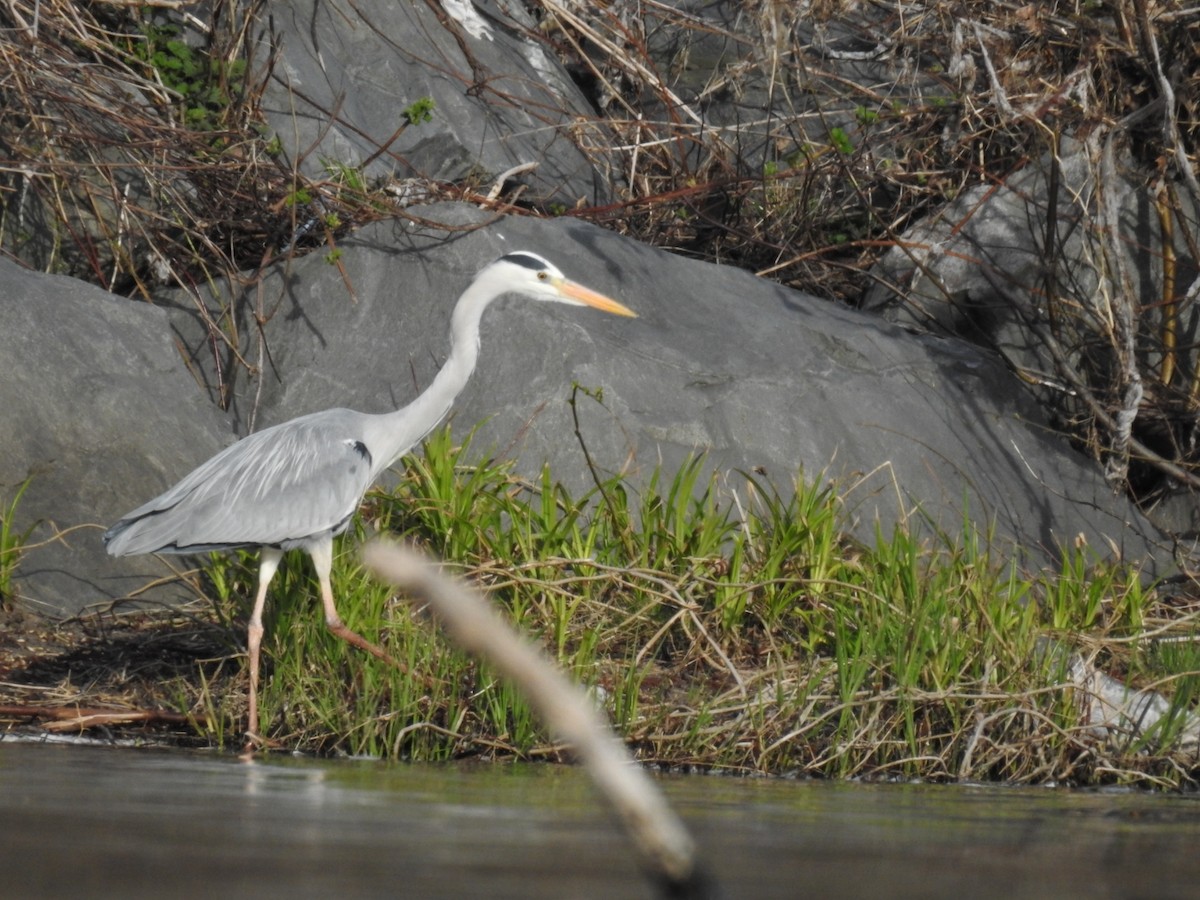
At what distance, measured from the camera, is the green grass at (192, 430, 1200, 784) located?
5.11 metres

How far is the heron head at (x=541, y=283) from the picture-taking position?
6.38 m

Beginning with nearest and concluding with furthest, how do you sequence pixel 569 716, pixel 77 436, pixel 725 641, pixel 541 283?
pixel 569 716 < pixel 725 641 < pixel 541 283 < pixel 77 436

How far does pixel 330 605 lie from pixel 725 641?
135 cm

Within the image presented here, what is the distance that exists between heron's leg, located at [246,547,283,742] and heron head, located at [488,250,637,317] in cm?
137

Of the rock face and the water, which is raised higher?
the rock face

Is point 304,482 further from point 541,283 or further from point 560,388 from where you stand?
point 560,388

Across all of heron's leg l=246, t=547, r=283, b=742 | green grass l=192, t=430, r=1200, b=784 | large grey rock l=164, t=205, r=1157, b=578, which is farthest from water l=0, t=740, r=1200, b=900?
large grey rock l=164, t=205, r=1157, b=578

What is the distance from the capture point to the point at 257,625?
5559mm

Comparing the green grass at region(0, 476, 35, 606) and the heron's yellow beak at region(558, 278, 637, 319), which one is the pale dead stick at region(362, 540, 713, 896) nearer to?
the heron's yellow beak at region(558, 278, 637, 319)

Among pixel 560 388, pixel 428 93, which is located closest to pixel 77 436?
pixel 560 388

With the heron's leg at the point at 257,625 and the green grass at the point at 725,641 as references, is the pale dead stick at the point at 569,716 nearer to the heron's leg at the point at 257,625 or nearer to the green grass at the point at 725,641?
the green grass at the point at 725,641

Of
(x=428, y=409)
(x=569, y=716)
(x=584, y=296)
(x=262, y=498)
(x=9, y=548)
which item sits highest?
(x=584, y=296)

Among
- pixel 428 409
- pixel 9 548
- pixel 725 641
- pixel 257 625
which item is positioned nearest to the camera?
pixel 257 625

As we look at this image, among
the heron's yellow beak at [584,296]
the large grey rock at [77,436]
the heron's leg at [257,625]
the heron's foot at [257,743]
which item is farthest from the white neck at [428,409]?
the heron's foot at [257,743]
